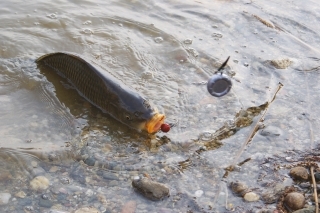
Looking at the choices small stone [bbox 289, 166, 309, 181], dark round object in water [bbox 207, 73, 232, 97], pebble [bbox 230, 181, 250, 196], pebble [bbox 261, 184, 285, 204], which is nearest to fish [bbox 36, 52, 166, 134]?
dark round object in water [bbox 207, 73, 232, 97]

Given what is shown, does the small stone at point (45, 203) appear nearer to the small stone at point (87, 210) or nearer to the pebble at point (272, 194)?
the small stone at point (87, 210)

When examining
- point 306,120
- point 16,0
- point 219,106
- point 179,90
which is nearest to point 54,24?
point 16,0

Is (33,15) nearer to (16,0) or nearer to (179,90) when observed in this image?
(16,0)

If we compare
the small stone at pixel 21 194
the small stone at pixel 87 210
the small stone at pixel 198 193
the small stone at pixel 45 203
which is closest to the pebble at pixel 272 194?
the small stone at pixel 198 193

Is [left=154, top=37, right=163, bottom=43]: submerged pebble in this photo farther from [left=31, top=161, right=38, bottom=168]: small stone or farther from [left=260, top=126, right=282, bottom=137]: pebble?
[left=31, top=161, right=38, bottom=168]: small stone

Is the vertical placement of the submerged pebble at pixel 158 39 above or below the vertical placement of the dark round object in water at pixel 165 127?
above

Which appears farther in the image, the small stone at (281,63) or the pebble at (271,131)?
the small stone at (281,63)
